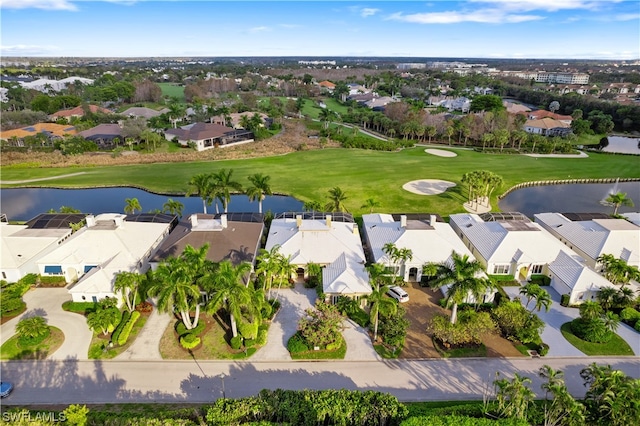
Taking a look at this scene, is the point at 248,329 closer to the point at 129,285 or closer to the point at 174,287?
the point at 174,287

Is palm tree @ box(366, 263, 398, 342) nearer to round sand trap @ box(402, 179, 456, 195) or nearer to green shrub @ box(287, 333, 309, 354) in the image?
green shrub @ box(287, 333, 309, 354)

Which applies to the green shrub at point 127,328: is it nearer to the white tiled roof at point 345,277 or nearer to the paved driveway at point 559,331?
the white tiled roof at point 345,277

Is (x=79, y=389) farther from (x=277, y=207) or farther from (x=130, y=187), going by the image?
(x=130, y=187)

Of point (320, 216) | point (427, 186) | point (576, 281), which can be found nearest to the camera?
point (576, 281)

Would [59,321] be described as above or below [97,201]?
below

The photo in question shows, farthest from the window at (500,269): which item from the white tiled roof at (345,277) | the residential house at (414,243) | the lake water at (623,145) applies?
the lake water at (623,145)

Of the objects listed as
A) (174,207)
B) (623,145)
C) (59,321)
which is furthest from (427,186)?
(623,145)
